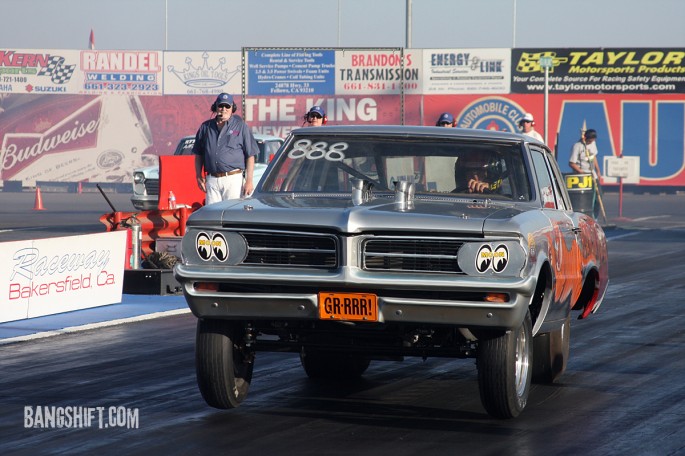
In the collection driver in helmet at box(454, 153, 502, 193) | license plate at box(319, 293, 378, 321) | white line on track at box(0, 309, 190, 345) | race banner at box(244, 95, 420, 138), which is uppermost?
race banner at box(244, 95, 420, 138)

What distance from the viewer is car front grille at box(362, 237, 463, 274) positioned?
693 cm

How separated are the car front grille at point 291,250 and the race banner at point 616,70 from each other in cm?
3722

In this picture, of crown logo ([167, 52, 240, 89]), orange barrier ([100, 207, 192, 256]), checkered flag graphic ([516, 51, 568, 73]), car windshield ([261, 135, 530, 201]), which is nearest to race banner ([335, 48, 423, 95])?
checkered flag graphic ([516, 51, 568, 73])

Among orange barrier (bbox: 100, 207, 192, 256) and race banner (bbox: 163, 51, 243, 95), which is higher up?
race banner (bbox: 163, 51, 243, 95)

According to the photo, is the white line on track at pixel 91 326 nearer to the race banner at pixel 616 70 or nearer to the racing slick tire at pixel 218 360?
the racing slick tire at pixel 218 360

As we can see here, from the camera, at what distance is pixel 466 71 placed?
4453 cm

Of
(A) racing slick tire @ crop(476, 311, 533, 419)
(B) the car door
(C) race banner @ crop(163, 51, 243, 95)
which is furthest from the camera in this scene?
(C) race banner @ crop(163, 51, 243, 95)

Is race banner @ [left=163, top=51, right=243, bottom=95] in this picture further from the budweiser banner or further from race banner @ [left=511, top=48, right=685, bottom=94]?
race banner @ [left=511, top=48, right=685, bottom=94]

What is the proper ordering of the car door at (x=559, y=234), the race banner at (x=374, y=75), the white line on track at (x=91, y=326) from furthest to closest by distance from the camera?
the race banner at (x=374, y=75), the white line on track at (x=91, y=326), the car door at (x=559, y=234)

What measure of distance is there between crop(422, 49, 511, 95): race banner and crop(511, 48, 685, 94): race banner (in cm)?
118

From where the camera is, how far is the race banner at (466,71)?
44188 millimetres

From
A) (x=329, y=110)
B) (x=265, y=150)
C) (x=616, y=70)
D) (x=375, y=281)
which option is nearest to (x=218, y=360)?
(x=375, y=281)

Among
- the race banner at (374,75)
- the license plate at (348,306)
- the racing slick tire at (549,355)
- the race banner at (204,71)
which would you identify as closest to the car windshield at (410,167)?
the racing slick tire at (549,355)

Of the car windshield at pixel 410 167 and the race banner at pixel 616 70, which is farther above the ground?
the race banner at pixel 616 70
